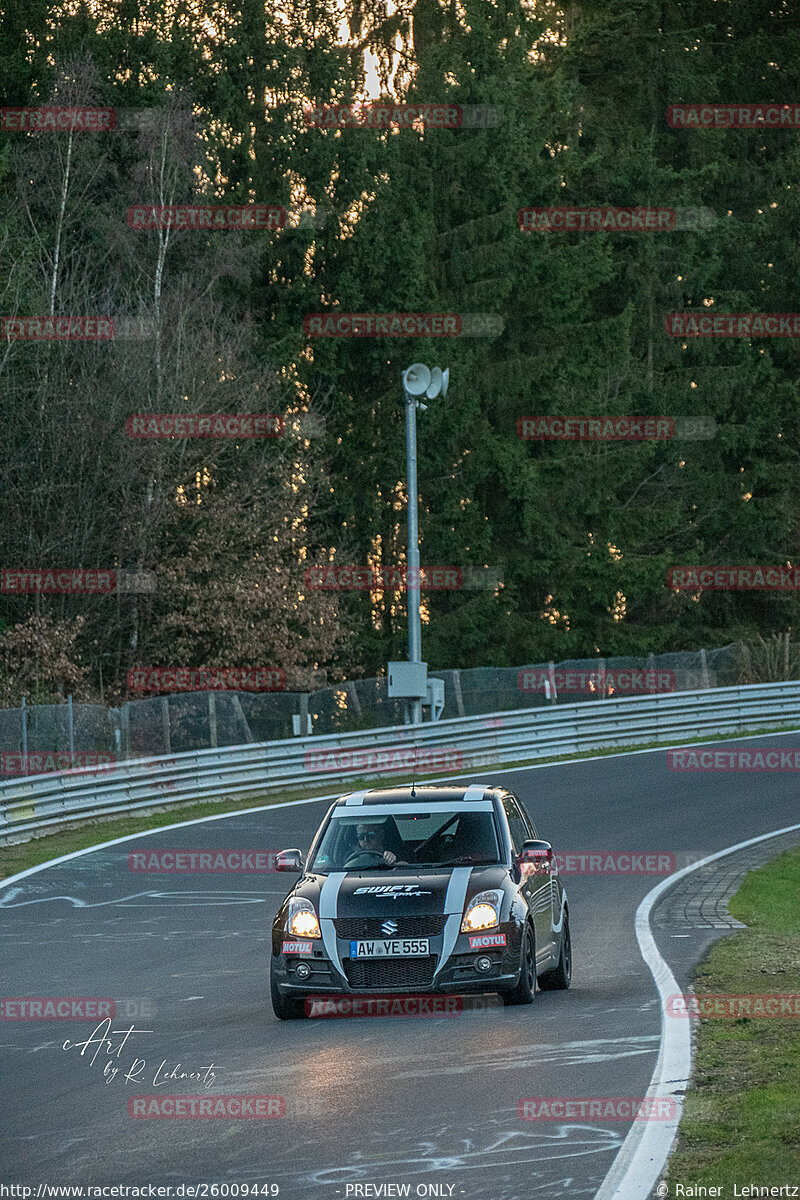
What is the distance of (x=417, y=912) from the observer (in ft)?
39.8

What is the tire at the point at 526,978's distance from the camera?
12.3 metres

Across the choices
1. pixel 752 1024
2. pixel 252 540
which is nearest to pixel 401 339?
pixel 252 540

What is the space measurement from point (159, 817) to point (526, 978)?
16977 millimetres

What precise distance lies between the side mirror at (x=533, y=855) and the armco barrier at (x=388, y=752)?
14.1 m

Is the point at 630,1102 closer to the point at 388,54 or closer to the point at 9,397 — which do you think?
the point at 9,397

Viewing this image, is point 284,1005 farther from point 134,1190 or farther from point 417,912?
point 134,1190

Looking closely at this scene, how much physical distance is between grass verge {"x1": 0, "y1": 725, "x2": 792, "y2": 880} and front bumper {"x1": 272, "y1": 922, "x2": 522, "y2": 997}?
1111 cm

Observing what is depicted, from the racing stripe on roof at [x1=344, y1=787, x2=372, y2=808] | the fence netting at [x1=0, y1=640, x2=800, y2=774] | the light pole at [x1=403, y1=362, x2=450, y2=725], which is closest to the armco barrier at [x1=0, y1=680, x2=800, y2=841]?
the fence netting at [x1=0, y1=640, x2=800, y2=774]

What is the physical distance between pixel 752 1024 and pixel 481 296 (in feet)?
144

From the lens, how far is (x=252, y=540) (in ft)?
136

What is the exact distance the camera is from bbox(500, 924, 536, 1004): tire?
12.3 metres

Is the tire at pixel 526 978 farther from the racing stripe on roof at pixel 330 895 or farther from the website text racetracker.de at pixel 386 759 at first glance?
the website text racetracker.de at pixel 386 759

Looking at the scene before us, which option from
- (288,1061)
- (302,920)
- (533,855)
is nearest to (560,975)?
(533,855)

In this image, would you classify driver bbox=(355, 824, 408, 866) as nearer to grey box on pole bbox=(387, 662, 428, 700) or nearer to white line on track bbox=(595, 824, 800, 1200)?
white line on track bbox=(595, 824, 800, 1200)
